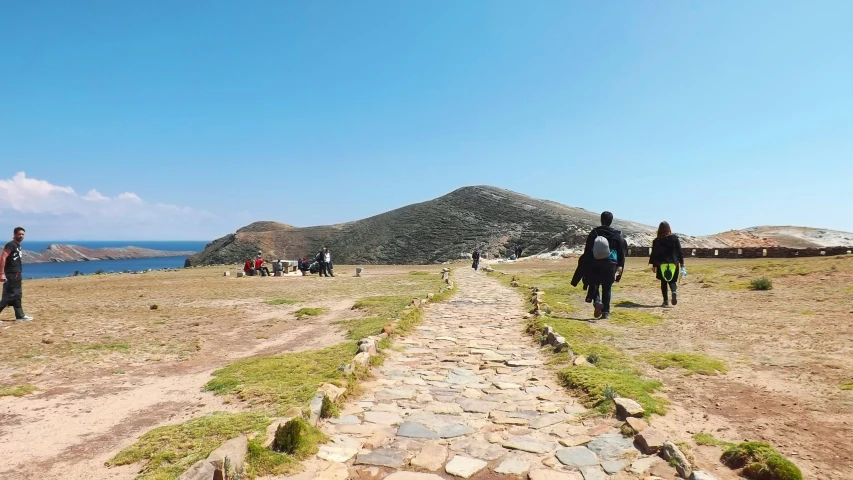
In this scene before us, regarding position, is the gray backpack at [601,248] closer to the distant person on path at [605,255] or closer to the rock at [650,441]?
the distant person on path at [605,255]

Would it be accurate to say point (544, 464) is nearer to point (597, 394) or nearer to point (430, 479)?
point (430, 479)

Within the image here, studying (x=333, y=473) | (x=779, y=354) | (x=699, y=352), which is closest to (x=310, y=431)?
(x=333, y=473)

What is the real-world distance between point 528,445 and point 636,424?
3.60 feet

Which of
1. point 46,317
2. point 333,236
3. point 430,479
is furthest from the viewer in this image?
point 333,236

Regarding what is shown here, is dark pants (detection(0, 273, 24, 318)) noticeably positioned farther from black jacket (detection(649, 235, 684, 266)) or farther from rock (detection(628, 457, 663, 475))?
black jacket (detection(649, 235, 684, 266))

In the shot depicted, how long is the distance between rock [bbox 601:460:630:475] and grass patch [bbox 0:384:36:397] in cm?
772

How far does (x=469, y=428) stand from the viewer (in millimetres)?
4754

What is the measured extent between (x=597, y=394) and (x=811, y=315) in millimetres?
7983

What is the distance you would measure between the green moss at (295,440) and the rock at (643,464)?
8.87ft

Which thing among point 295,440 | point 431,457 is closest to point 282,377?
point 295,440

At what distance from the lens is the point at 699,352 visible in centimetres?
781

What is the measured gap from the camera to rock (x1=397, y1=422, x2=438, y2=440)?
14.9 feet

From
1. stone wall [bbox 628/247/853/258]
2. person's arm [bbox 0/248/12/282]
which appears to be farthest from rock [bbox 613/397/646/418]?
stone wall [bbox 628/247/853/258]

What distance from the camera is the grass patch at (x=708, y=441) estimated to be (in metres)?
4.18
